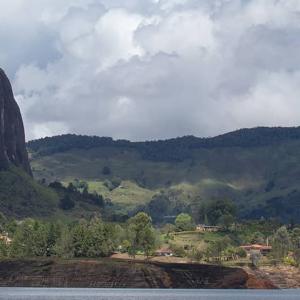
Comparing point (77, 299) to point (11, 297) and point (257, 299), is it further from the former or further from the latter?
point (257, 299)

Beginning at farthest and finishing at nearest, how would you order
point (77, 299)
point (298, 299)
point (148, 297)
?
point (298, 299), point (148, 297), point (77, 299)

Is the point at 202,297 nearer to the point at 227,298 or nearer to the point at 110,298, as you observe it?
the point at 227,298

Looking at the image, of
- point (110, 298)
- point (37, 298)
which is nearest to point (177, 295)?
point (110, 298)

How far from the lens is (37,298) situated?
155750 millimetres

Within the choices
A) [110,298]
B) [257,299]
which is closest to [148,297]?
[110,298]

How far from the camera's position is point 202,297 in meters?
176

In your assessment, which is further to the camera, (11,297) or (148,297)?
(148,297)

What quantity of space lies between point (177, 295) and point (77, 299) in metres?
30.3

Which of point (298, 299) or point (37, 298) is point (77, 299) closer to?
point (37, 298)

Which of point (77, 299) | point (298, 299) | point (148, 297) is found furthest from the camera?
point (298, 299)

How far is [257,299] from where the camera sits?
566ft

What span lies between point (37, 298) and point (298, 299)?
165ft

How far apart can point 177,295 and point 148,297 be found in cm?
1446

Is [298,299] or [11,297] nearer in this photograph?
[11,297]
